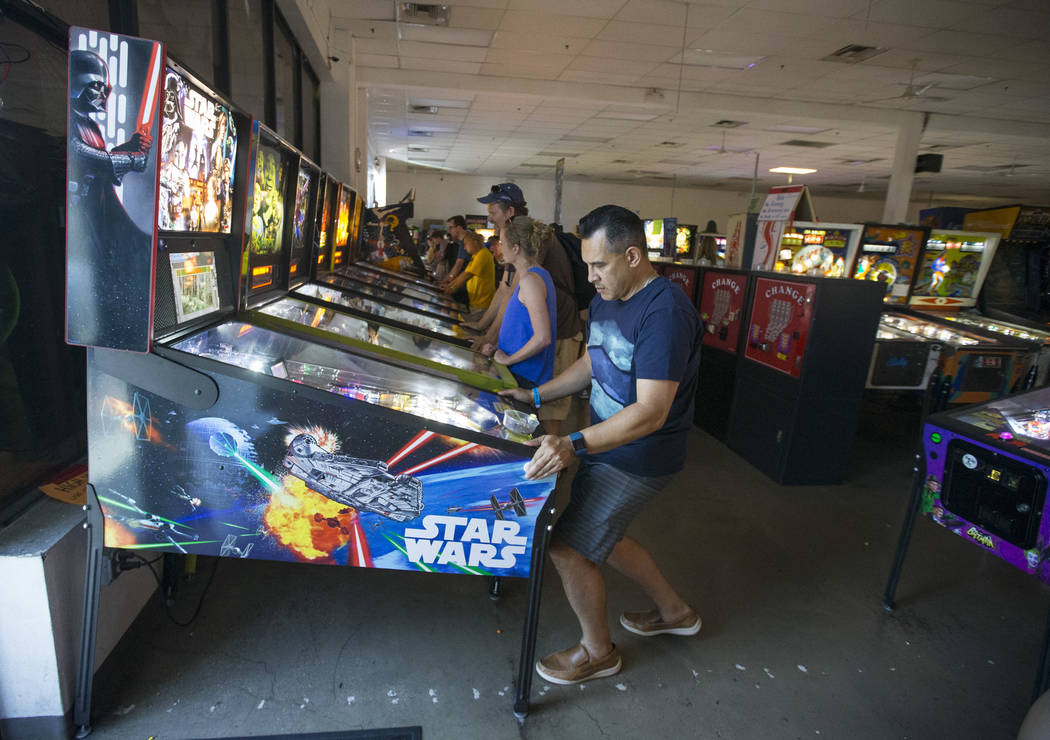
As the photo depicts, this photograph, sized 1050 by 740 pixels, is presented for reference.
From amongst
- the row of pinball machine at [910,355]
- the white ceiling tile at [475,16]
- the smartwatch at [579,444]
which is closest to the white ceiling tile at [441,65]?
the white ceiling tile at [475,16]

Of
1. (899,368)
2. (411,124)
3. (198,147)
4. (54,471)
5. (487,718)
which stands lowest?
(487,718)

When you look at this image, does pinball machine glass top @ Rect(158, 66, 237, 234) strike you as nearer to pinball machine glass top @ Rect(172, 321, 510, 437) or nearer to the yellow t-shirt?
Result: pinball machine glass top @ Rect(172, 321, 510, 437)

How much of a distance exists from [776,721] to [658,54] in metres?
5.80

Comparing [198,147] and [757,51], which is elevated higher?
[757,51]

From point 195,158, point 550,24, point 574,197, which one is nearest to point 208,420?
point 195,158

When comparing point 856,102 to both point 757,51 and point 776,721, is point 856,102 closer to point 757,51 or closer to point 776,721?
point 757,51

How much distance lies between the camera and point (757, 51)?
5.67 m

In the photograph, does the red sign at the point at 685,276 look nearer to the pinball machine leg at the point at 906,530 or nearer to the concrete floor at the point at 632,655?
the concrete floor at the point at 632,655

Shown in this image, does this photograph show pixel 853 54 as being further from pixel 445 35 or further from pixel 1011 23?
pixel 445 35

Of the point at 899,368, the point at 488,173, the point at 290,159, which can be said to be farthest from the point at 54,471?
the point at 488,173

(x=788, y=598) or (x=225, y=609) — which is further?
(x=788, y=598)

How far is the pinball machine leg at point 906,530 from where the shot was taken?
85.9 inches

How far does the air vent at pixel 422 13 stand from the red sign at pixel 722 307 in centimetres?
304

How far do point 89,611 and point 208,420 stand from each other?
1.89ft
